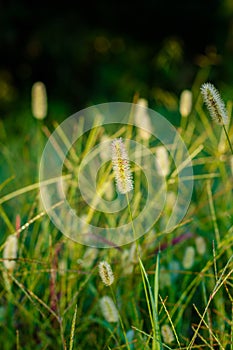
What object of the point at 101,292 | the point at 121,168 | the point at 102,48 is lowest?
the point at 101,292

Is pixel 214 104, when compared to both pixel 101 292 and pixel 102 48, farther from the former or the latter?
pixel 102 48

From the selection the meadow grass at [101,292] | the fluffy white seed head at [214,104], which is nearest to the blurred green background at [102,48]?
the meadow grass at [101,292]

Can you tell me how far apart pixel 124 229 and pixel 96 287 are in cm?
16

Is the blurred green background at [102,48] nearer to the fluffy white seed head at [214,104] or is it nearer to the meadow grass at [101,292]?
the meadow grass at [101,292]

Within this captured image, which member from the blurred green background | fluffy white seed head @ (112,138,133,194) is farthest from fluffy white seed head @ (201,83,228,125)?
the blurred green background

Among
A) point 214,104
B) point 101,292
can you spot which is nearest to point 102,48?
point 101,292

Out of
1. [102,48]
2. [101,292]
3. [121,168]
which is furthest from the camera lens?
[102,48]

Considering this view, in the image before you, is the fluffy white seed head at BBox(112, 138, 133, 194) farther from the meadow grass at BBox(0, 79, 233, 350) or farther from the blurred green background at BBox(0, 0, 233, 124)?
the blurred green background at BBox(0, 0, 233, 124)

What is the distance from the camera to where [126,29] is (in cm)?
481

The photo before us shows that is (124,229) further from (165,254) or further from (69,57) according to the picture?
(69,57)

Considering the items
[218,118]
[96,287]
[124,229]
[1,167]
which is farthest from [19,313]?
[1,167]

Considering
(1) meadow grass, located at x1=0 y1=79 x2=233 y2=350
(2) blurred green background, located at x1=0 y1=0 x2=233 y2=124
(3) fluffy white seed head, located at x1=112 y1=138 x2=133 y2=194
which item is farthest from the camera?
(2) blurred green background, located at x1=0 y1=0 x2=233 y2=124

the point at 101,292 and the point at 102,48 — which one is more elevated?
the point at 102,48

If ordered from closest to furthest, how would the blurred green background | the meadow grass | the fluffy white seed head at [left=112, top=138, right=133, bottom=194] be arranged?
the fluffy white seed head at [left=112, top=138, right=133, bottom=194]
the meadow grass
the blurred green background
